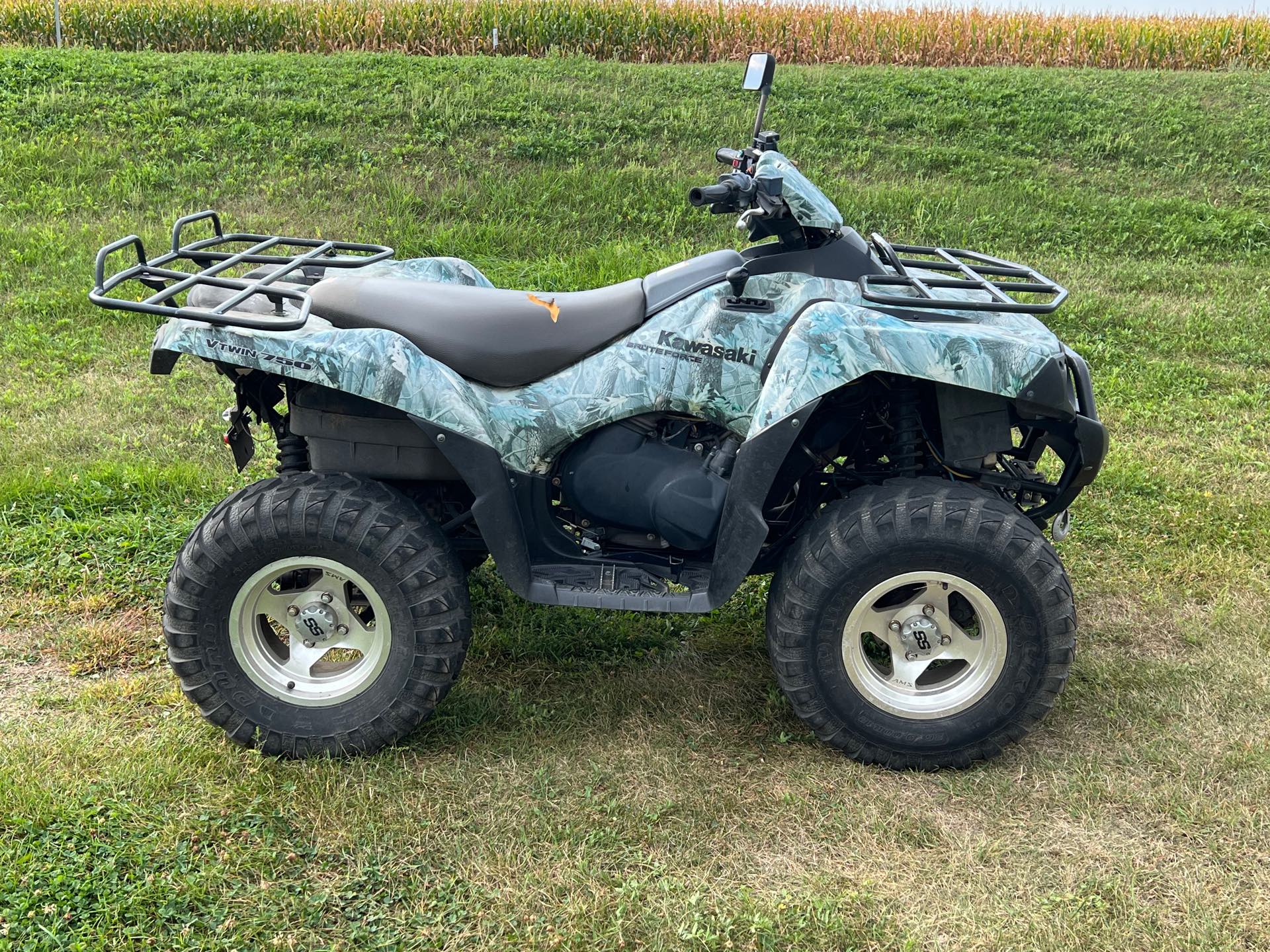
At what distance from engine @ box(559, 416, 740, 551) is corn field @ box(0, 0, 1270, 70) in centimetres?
1264

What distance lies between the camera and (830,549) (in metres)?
3.52

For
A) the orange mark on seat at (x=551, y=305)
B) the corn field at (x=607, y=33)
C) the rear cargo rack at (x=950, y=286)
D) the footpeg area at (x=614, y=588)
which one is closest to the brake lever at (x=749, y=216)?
the rear cargo rack at (x=950, y=286)

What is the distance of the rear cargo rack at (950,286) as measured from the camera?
3.38 m

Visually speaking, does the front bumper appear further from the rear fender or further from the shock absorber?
the rear fender

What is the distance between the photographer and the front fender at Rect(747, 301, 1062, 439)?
11.0 ft

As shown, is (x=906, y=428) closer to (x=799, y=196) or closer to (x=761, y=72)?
(x=799, y=196)

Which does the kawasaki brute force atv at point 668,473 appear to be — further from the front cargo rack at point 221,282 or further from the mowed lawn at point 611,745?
the mowed lawn at point 611,745

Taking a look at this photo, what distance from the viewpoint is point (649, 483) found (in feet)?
12.0

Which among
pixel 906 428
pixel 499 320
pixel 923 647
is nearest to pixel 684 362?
pixel 499 320

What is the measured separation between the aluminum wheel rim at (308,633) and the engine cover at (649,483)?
0.78 metres

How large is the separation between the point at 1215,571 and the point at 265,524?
402 cm

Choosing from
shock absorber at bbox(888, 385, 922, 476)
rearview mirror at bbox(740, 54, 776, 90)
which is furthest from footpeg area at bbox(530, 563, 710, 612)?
rearview mirror at bbox(740, 54, 776, 90)

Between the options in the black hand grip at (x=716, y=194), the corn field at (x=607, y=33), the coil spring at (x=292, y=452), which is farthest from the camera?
the corn field at (x=607, y=33)

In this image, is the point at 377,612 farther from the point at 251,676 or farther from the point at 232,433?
the point at 232,433
